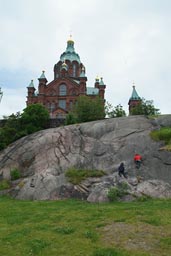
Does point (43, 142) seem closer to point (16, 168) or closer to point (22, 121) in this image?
point (16, 168)

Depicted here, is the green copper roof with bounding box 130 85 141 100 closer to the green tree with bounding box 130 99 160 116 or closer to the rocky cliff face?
the green tree with bounding box 130 99 160 116

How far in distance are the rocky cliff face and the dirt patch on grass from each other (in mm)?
7632

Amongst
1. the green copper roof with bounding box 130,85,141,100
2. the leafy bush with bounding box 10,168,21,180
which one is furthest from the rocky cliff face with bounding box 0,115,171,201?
the green copper roof with bounding box 130,85,141,100

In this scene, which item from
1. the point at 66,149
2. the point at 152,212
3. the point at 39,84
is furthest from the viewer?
the point at 39,84

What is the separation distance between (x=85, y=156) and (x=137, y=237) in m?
16.8

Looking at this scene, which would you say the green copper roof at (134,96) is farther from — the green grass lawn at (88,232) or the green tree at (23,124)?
the green grass lawn at (88,232)

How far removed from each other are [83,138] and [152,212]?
51.8 feet

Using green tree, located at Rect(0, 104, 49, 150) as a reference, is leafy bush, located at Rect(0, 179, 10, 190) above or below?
below

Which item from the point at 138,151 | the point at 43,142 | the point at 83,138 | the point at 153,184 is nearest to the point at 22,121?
the point at 43,142

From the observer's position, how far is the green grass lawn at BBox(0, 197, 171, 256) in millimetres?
9672

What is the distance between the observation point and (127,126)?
1157 inches

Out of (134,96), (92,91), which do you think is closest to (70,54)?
(92,91)

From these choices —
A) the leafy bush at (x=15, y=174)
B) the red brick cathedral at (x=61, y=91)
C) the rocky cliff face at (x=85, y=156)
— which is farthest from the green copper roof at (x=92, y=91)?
the leafy bush at (x=15, y=174)

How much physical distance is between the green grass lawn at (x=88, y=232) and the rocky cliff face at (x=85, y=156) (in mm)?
5272
